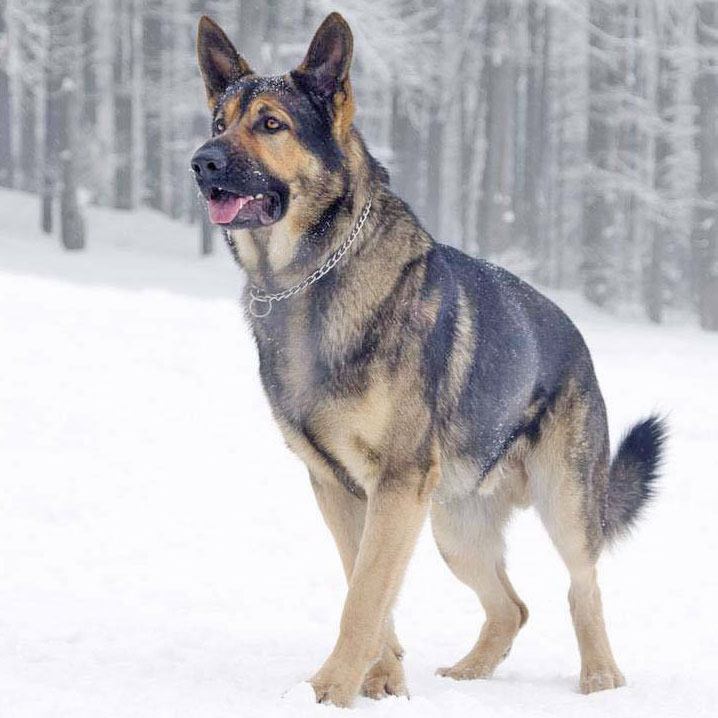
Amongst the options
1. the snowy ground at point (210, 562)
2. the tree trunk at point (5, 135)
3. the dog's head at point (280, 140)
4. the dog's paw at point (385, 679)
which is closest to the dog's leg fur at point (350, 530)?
the dog's paw at point (385, 679)

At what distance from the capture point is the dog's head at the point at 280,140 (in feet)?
12.2

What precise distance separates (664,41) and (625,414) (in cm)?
1391

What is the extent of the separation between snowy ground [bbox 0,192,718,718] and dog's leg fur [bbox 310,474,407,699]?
222 mm

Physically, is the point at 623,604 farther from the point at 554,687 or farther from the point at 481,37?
the point at 481,37

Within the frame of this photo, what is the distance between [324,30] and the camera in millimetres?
4031

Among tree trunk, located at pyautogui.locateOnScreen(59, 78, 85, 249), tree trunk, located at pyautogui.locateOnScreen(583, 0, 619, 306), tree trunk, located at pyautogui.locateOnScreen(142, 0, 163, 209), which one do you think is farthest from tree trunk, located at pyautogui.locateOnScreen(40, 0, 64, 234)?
tree trunk, located at pyautogui.locateOnScreen(583, 0, 619, 306)

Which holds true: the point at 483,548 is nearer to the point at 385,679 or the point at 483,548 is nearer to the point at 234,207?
the point at 385,679

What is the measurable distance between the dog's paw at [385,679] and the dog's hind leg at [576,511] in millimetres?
1050

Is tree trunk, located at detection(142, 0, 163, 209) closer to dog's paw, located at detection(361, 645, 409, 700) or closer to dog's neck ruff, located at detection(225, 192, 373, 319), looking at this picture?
dog's neck ruff, located at detection(225, 192, 373, 319)

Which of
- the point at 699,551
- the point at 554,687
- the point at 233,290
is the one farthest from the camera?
the point at 233,290

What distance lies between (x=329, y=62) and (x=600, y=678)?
9.01ft

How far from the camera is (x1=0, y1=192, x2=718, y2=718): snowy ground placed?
13.4 ft

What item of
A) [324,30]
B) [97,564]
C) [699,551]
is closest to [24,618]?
[97,564]

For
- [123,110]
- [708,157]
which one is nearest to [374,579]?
[708,157]
